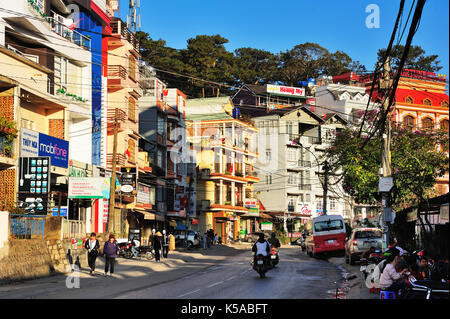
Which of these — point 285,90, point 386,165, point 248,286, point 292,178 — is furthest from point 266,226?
point 248,286

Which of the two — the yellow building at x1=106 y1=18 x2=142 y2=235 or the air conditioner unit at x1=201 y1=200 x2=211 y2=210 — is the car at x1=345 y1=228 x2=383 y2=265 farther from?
the air conditioner unit at x1=201 y1=200 x2=211 y2=210

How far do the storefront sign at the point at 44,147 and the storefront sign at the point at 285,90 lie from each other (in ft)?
185

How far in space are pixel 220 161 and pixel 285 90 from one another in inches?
721

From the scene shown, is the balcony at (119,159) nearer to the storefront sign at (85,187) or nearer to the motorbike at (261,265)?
the storefront sign at (85,187)

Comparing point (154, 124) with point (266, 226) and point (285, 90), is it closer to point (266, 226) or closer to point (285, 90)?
point (266, 226)

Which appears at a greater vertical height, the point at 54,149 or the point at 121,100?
the point at 121,100

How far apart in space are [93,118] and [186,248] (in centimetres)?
1683

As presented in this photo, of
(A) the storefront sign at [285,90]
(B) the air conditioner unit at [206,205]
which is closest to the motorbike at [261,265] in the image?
(B) the air conditioner unit at [206,205]

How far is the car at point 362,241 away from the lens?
3269 cm

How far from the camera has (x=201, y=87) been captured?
9169cm

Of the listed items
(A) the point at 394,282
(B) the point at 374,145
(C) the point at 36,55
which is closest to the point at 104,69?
(C) the point at 36,55

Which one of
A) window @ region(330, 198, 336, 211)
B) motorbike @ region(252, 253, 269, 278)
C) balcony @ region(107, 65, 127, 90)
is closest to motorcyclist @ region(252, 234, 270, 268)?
motorbike @ region(252, 253, 269, 278)

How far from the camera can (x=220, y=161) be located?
82000 mm

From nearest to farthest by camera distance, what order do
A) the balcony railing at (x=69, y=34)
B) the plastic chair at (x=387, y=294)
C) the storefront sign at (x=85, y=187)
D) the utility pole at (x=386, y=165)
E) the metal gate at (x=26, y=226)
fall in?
the plastic chair at (x=387, y=294)
the utility pole at (x=386, y=165)
the metal gate at (x=26, y=226)
the storefront sign at (x=85, y=187)
the balcony railing at (x=69, y=34)
